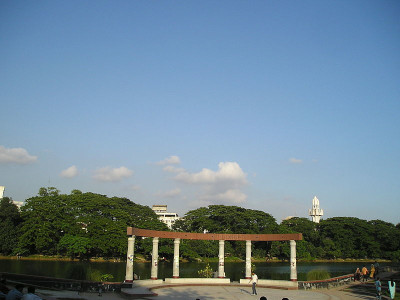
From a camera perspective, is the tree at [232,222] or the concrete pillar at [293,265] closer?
the concrete pillar at [293,265]

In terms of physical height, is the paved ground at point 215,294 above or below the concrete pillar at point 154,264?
below

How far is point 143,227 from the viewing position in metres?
57.6

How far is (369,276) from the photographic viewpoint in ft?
104

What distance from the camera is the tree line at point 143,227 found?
1961 inches

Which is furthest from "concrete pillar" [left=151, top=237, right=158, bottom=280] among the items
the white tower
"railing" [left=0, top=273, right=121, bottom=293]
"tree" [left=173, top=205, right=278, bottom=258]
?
the white tower

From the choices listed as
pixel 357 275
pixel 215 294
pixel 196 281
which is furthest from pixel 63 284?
pixel 357 275

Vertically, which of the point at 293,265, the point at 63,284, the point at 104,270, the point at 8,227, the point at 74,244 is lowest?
the point at 104,270

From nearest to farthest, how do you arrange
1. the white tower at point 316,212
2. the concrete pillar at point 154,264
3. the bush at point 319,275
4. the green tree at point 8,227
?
the concrete pillar at point 154,264
the bush at point 319,275
the green tree at point 8,227
the white tower at point 316,212

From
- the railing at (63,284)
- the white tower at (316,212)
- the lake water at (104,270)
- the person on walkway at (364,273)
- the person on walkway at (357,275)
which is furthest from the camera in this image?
the white tower at (316,212)

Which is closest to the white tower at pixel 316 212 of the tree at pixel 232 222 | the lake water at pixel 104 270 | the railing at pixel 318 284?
the tree at pixel 232 222

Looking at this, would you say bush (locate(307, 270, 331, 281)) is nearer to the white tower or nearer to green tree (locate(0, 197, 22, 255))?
green tree (locate(0, 197, 22, 255))

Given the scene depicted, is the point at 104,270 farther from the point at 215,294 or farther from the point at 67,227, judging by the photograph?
the point at 215,294

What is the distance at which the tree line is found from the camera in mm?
49812

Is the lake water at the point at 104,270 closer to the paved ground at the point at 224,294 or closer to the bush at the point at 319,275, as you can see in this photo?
the bush at the point at 319,275
